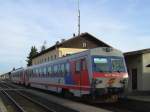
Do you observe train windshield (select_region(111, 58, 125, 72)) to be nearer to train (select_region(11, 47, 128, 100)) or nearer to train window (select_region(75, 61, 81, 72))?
train (select_region(11, 47, 128, 100))

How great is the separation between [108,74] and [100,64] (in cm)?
74

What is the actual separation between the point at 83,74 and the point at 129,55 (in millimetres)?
8714

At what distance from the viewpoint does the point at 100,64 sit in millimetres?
20594

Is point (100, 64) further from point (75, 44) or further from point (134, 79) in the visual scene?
point (75, 44)

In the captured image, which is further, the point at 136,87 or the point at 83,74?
the point at 136,87

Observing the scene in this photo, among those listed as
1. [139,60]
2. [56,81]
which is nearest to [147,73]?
[139,60]

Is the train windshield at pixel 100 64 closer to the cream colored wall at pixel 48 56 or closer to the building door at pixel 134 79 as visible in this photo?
the building door at pixel 134 79

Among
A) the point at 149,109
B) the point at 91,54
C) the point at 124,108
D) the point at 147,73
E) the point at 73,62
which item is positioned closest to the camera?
the point at 149,109

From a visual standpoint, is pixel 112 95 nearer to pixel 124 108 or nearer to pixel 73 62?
pixel 124 108

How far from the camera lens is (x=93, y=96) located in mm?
19859

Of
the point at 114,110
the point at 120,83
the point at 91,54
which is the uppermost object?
the point at 91,54

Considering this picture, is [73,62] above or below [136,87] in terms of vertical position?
above

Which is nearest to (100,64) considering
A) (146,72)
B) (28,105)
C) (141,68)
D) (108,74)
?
Result: (108,74)

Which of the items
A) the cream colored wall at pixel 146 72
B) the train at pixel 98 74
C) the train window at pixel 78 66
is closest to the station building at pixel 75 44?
the cream colored wall at pixel 146 72
